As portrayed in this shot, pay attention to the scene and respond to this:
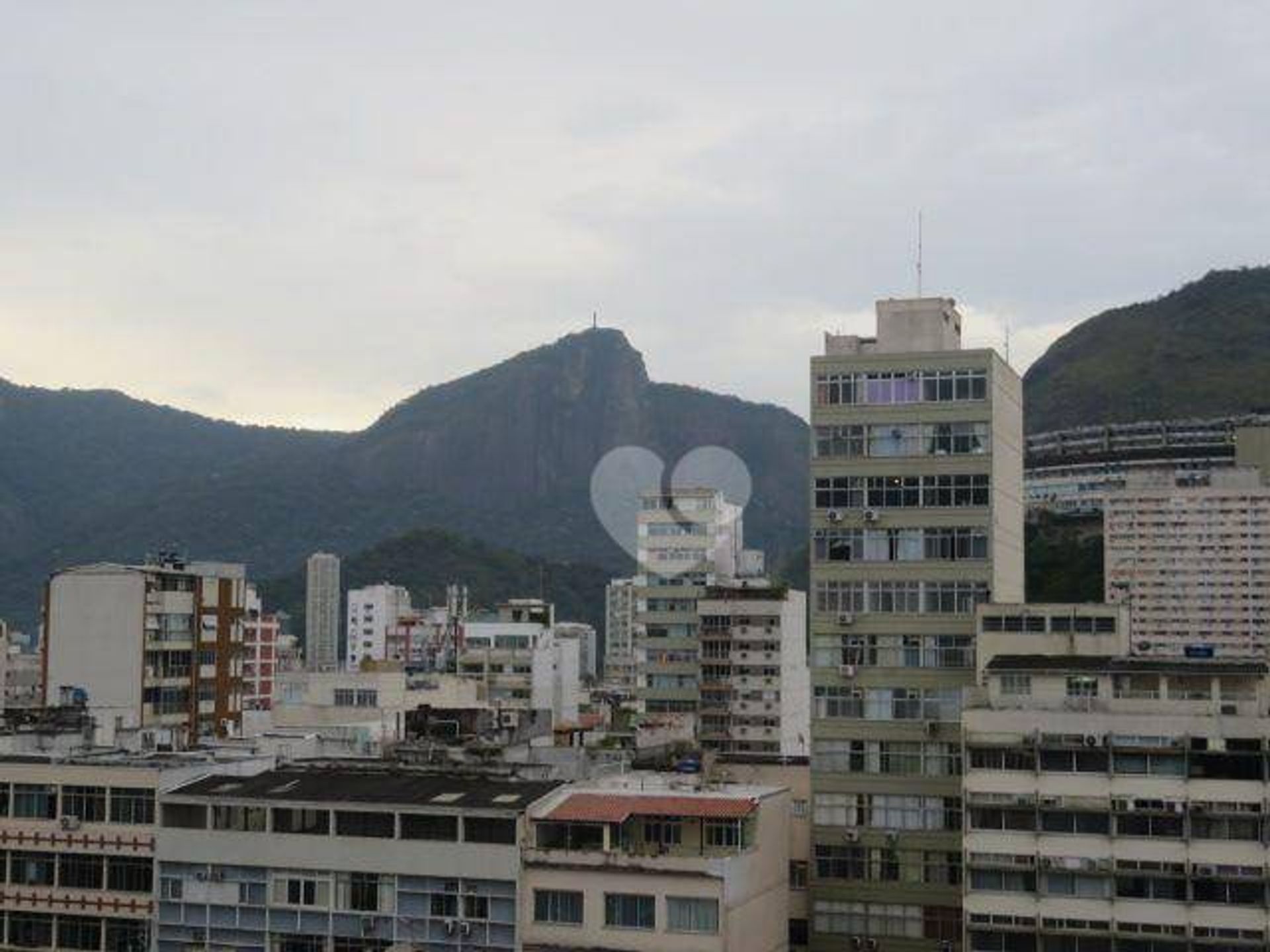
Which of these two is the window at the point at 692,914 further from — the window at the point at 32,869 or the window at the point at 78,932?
the window at the point at 32,869

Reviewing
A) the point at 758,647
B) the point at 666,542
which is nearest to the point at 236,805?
the point at 758,647

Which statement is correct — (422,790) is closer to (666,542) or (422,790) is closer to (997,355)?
(997,355)

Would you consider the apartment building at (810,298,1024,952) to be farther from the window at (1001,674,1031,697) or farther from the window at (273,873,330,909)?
the window at (273,873,330,909)

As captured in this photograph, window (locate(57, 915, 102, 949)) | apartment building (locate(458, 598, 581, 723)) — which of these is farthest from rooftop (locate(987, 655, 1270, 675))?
apartment building (locate(458, 598, 581, 723))

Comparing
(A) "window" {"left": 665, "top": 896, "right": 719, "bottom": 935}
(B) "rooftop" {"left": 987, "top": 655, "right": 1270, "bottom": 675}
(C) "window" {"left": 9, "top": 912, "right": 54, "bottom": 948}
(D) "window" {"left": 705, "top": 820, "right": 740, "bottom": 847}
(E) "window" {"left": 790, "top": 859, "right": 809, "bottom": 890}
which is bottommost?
(C) "window" {"left": 9, "top": 912, "right": 54, "bottom": 948}

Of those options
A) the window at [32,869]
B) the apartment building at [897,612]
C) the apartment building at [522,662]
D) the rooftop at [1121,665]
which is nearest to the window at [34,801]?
the window at [32,869]

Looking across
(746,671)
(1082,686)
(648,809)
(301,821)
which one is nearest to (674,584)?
(746,671)
